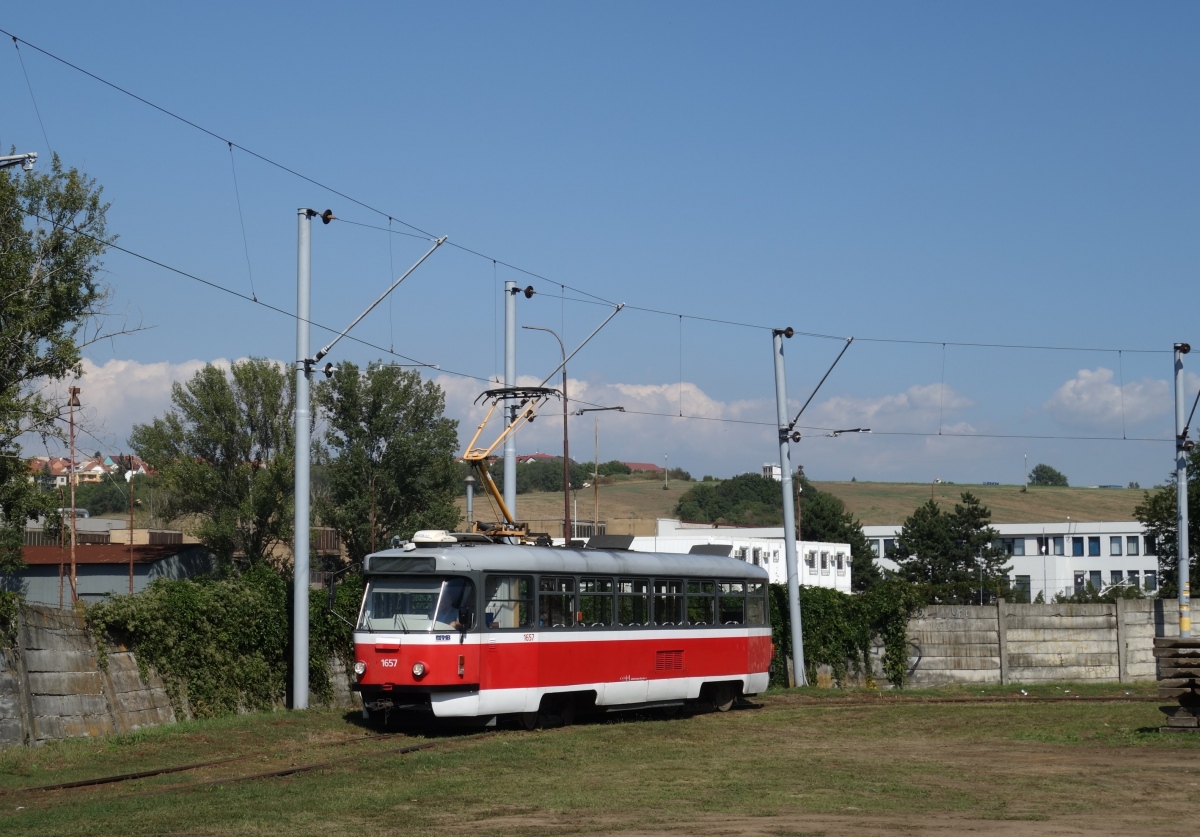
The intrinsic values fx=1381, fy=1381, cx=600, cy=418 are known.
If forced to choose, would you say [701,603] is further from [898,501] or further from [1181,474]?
[898,501]

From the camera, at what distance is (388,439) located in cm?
7700

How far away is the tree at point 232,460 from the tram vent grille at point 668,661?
157 feet

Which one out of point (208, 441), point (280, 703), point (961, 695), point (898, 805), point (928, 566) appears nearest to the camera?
point (898, 805)

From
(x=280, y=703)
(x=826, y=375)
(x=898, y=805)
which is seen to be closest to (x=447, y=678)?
(x=280, y=703)

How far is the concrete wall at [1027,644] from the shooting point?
1369 inches

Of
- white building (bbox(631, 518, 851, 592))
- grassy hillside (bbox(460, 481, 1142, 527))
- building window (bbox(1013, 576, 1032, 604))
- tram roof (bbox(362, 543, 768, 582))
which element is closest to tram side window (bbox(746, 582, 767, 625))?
tram roof (bbox(362, 543, 768, 582))

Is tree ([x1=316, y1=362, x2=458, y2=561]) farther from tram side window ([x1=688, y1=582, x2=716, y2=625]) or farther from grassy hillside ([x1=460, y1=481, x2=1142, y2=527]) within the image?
tram side window ([x1=688, y1=582, x2=716, y2=625])

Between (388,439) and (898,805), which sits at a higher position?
(388,439)

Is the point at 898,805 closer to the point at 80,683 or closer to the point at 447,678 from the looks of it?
the point at 447,678

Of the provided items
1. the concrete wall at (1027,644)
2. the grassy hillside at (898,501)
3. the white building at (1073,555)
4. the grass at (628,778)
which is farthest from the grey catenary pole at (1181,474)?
the grassy hillside at (898,501)

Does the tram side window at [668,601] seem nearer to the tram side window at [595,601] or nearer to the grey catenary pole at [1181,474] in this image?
the tram side window at [595,601]

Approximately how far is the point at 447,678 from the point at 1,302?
71.3 ft

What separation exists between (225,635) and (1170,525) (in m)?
67.5

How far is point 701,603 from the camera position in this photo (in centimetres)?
2561
